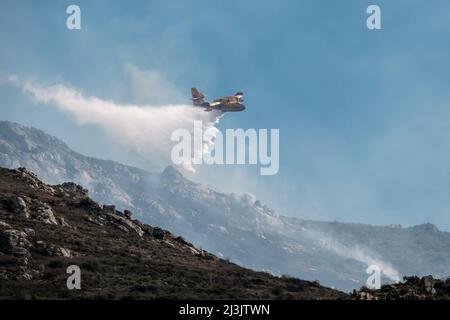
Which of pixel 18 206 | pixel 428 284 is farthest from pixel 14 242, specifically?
pixel 428 284

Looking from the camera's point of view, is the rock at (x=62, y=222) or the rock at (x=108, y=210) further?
the rock at (x=108, y=210)

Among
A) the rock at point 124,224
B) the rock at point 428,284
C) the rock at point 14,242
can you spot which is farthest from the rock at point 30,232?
the rock at point 428,284

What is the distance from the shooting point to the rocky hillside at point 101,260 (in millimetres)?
70000

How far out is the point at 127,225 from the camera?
10169 cm

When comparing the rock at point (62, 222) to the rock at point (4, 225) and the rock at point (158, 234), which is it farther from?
the rock at point (158, 234)

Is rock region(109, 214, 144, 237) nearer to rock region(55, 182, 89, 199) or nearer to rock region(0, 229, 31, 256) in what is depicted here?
rock region(55, 182, 89, 199)

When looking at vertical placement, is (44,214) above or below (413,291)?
above

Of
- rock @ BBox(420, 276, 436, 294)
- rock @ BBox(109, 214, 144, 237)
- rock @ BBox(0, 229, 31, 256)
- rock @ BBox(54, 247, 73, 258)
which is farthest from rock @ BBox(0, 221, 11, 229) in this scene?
rock @ BBox(420, 276, 436, 294)

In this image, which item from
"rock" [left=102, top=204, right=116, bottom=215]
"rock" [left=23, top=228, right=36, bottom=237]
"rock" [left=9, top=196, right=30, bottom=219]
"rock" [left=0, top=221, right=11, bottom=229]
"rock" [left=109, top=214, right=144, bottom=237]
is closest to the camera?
"rock" [left=0, top=221, right=11, bottom=229]

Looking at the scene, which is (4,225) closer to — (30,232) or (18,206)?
(30,232)

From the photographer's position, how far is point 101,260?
264ft

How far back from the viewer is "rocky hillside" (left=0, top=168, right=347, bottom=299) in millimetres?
70000
